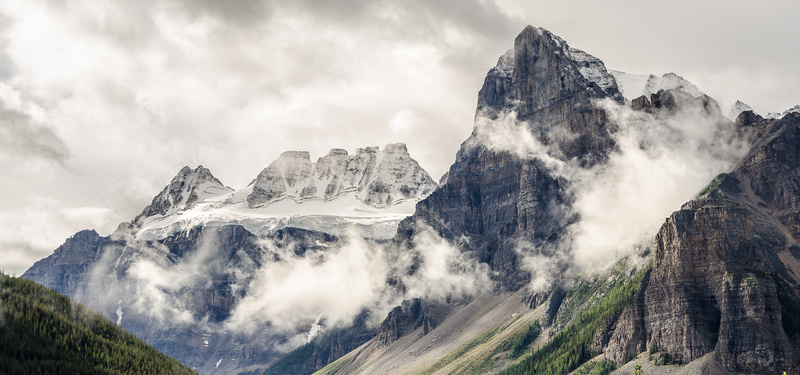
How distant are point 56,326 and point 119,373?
14778 millimetres

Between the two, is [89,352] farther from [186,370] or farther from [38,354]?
[186,370]

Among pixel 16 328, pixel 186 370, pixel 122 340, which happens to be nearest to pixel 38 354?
pixel 16 328

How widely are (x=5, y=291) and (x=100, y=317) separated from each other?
24797 mm

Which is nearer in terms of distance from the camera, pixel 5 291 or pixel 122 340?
pixel 5 291

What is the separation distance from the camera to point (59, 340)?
150125 millimetres

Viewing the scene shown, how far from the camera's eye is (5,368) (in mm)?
133000

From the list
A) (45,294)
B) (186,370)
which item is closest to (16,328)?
(45,294)

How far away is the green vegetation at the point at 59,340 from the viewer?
140375 mm

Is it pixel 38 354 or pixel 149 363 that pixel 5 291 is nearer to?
pixel 38 354

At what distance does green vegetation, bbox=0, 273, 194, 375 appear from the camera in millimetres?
140375

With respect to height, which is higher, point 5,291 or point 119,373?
point 5,291

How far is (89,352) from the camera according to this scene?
6038 inches

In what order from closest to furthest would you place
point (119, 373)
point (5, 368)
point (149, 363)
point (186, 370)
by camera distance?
point (5, 368), point (119, 373), point (149, 363), point (186, 370)

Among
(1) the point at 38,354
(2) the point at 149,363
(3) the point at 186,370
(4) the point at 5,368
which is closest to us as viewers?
(4) the point at 5,368
